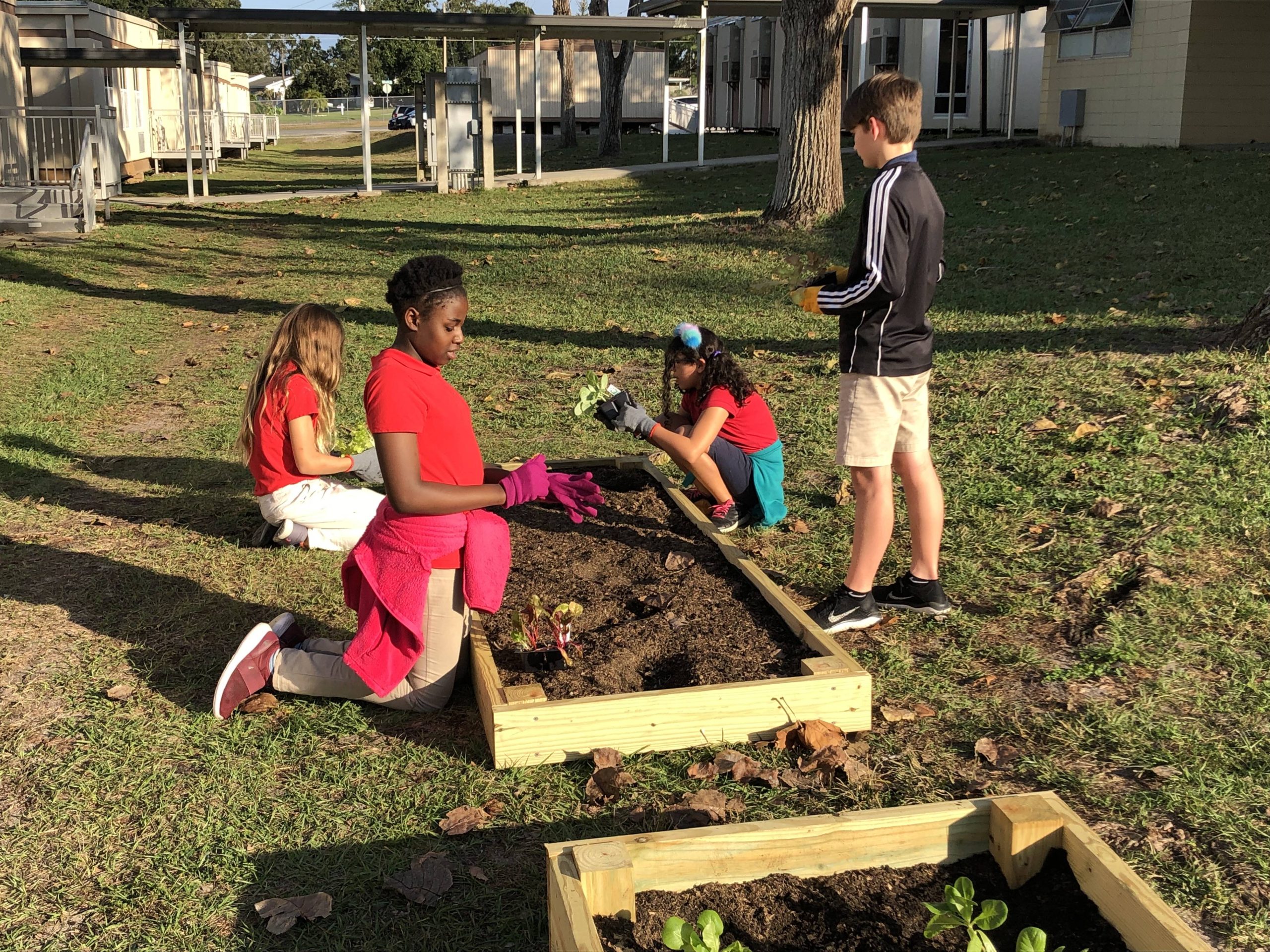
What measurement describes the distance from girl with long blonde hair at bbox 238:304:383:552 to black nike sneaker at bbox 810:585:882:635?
7.02 feet

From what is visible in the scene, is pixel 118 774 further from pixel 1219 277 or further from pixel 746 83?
pixel 746 83

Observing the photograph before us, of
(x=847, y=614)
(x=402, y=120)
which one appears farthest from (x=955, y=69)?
(x=402, y=120)

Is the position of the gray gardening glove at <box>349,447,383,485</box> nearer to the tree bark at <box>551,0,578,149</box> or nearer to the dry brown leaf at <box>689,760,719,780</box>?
the dry brown leaf at <box>689,760,719,780</box>

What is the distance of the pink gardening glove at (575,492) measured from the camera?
3.92m

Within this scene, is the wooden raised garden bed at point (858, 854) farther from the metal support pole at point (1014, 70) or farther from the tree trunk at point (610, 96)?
the tree trunk at point (610, 96)

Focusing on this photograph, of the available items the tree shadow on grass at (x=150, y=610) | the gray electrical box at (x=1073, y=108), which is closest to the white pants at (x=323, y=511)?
the tree shadow on grass at (x=150, y=610)

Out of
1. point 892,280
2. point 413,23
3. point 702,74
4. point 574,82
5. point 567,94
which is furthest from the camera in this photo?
point 574,82

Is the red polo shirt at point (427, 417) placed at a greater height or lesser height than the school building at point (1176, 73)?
lesser

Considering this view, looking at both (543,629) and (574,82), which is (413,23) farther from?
(574,82)

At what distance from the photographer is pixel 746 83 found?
127 ft

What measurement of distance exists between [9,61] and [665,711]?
2368 cm

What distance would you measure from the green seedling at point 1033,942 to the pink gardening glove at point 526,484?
1.97m

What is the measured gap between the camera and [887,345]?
4113 millimetres

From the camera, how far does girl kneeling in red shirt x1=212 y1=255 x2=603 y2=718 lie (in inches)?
139
